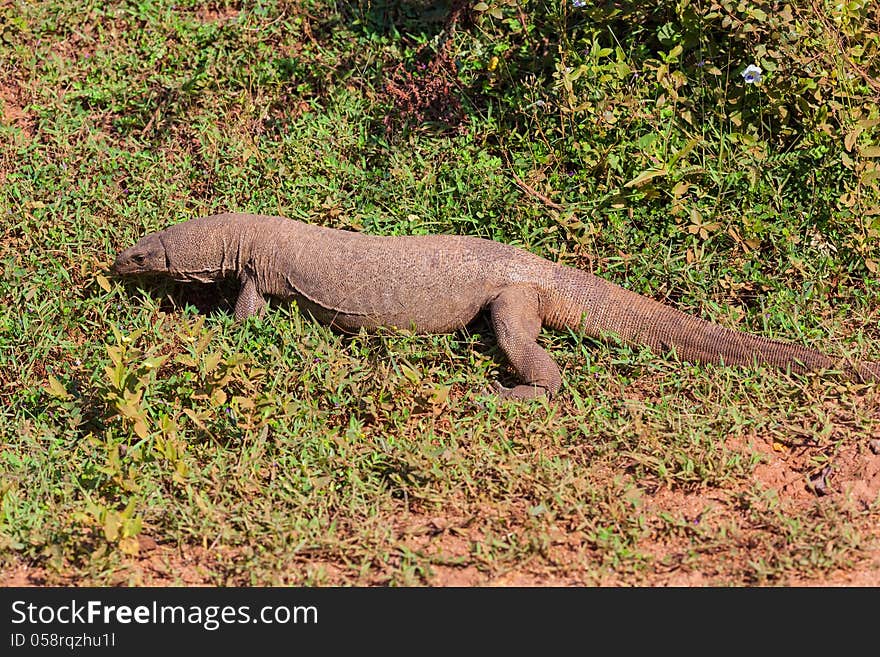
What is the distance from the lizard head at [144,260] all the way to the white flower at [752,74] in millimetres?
3660

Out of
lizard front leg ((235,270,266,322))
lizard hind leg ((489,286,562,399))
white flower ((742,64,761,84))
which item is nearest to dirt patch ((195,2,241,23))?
lizard front leg ((235,270,266,322))

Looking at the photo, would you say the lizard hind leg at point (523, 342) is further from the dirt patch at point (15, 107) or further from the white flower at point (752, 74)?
the dirt patch at point (15, 107)

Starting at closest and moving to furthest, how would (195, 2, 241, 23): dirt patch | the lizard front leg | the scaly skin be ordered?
the scaly skin, the lizard front leg, (195, 2, 241, 23): dirt patch

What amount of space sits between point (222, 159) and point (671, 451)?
12.2ft

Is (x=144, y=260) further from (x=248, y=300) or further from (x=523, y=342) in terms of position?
(x=523, y=342)

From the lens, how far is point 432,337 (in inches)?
227

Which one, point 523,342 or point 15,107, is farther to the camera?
point 15,107

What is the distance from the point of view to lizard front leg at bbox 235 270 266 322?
5984 mm

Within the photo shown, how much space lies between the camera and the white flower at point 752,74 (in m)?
6.02

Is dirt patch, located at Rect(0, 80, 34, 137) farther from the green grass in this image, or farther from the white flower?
the white flower

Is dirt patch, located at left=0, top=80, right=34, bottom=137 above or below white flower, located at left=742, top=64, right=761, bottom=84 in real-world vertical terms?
above

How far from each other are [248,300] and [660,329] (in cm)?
240

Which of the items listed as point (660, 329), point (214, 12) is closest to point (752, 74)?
point (660, 329)
